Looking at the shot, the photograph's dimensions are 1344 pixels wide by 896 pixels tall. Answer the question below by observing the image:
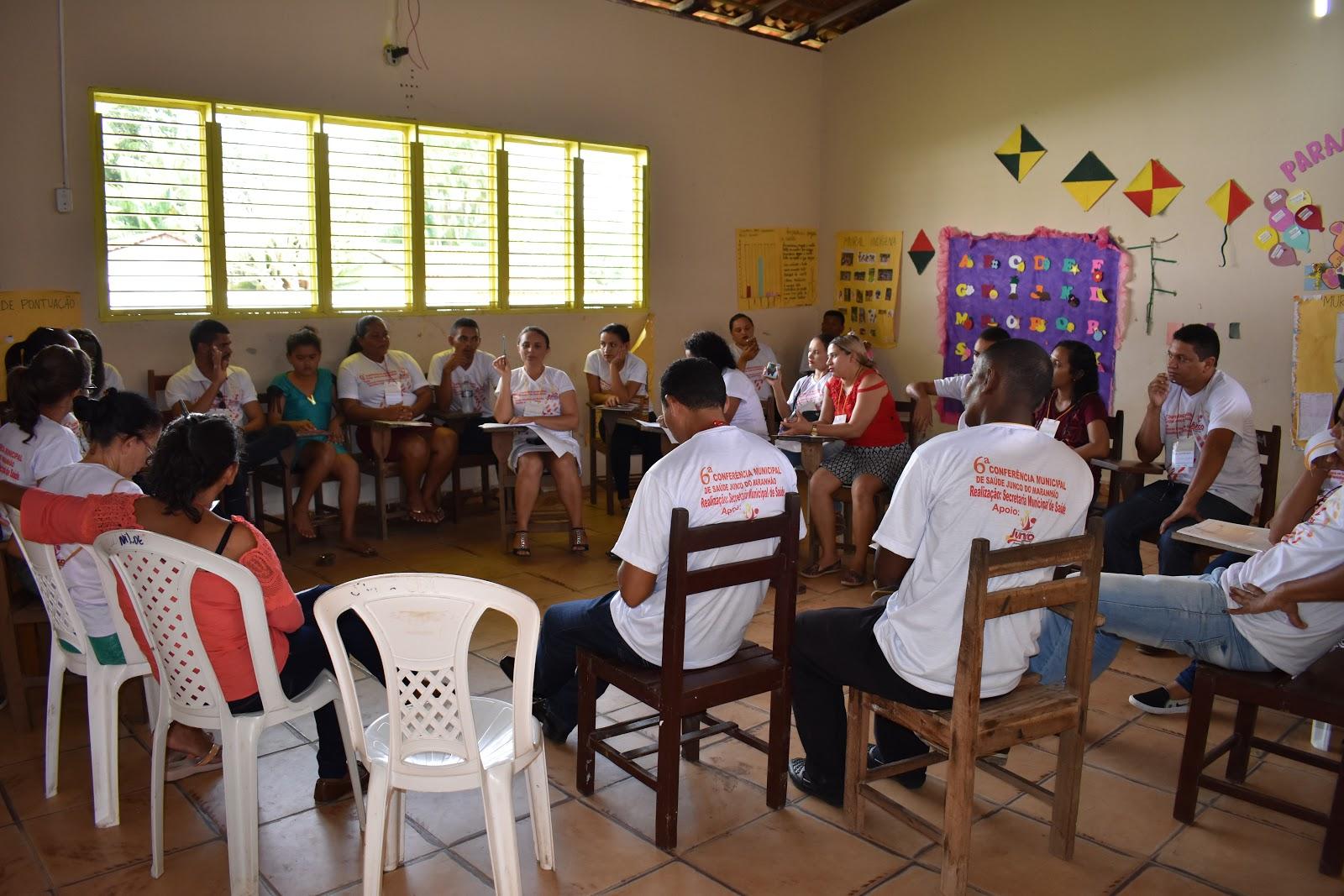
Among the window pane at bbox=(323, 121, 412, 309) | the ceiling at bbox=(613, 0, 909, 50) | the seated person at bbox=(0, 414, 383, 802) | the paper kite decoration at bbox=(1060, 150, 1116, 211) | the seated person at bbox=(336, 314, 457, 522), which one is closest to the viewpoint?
the seated person at bbox=(0, 414, 383, 802)

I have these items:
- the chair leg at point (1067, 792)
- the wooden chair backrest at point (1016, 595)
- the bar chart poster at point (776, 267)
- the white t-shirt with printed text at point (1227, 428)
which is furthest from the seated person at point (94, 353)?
the bar chart poster at point (776, 267)

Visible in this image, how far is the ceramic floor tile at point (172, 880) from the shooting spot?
7.80 ft

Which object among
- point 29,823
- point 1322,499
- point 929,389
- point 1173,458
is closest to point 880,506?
point 929,389

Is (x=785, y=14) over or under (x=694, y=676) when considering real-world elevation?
over

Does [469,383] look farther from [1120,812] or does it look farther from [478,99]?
[1120,812]

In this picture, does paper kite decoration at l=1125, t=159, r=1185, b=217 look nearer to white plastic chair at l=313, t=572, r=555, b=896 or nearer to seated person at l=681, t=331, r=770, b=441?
seated person at l=681, t=331, r=770, b=441

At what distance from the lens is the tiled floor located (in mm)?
2434

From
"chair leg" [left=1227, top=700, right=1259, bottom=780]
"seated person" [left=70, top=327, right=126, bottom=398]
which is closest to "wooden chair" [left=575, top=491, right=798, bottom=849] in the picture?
"chair leg" [left=1227, top=700, right=1259, bottom=780]

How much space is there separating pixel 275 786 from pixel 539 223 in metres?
4.56

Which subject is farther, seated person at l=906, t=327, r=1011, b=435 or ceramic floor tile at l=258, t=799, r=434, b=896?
A: seated person at l=906, t=327, r=1011, b=435

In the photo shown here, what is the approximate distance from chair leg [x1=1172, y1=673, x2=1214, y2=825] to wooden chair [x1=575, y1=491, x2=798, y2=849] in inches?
41.8

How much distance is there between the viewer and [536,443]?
548 cm

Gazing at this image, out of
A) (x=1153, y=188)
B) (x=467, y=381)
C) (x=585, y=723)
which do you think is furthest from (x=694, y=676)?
(x=1153, y=188)

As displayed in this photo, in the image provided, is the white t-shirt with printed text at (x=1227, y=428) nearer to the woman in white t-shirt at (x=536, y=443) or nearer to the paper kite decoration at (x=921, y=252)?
the woman in white t-shirt at (x=536, y=443)
